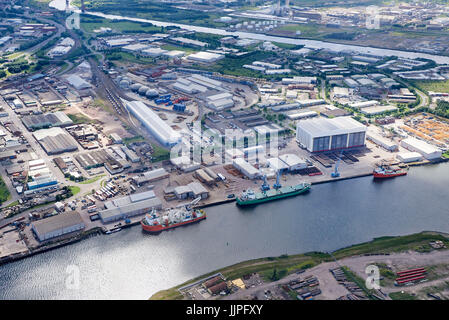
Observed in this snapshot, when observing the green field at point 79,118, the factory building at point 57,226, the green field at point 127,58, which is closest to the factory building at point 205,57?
the green field at point 127,58

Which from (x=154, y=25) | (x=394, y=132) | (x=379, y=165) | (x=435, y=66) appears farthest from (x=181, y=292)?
(x=154, y=25)

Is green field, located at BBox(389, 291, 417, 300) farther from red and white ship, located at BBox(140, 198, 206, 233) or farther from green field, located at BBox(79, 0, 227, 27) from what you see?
green field, located at BBox(79, 0, 227, 27)

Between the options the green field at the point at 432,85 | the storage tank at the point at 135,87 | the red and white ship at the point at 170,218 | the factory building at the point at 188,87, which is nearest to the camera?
the red and white ship at the point at 170,218

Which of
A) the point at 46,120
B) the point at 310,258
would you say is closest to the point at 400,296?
the point at 310,258

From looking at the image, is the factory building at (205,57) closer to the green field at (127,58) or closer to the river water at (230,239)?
the green field at (127,58)

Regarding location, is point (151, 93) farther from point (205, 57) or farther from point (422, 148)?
point (422, 148)

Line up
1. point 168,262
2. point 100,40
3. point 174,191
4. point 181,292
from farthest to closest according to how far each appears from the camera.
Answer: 1. point 100,40
2. point 174,191
3. point 168,262
4. point 181,292

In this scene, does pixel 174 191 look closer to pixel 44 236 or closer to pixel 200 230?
pixel 200 230

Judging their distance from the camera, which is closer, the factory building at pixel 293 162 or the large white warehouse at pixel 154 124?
the factory building at pixel 293 162
